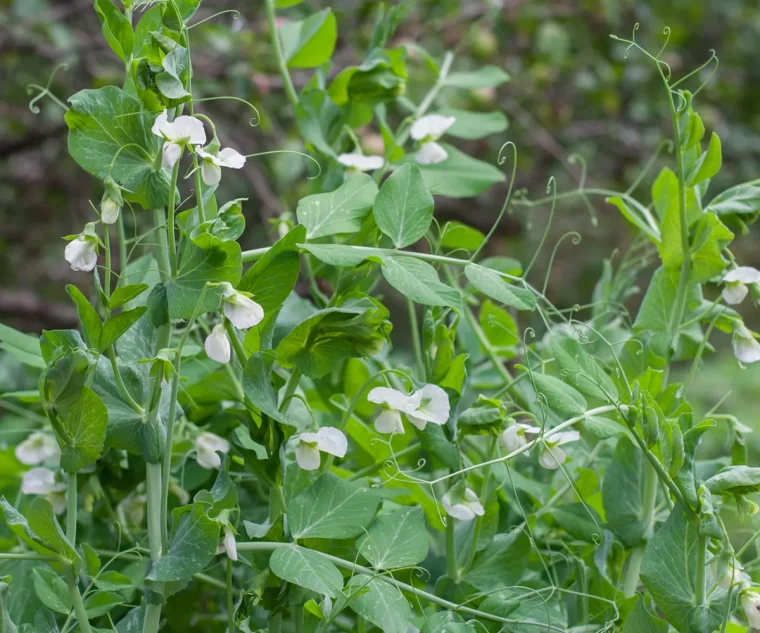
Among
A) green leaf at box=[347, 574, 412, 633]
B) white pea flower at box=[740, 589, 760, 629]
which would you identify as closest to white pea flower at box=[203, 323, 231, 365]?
green leaf at box=[347, 574, 412, 633]

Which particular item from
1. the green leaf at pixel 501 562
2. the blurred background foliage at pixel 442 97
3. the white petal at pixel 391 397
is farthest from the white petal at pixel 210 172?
the blurred background foliage at pixel 442 97

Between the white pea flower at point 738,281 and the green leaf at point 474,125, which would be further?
the green leaf at point 474,125

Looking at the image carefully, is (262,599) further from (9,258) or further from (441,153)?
(9,258)

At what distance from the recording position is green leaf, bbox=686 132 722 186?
0.39 m

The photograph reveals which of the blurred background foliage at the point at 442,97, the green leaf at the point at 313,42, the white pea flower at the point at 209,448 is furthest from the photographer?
the blurred background foliage at the point at 442,97

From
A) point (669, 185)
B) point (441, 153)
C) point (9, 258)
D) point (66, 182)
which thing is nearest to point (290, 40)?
point (441, 153)

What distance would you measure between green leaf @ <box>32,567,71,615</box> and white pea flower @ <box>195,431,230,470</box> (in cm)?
8

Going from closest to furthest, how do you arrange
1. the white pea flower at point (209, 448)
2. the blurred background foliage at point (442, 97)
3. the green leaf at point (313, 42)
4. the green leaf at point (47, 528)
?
the green leaf at point (47, 528) → the white pea flower at point (209, 448) → the green leaf at point (313, 42) → the blurred background foliage at point (442, 97)

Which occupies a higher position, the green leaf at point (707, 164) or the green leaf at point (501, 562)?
the green leaf at point (707, 164)

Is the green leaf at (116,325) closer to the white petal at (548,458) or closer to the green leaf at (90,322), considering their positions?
the green leaf at (90,322)

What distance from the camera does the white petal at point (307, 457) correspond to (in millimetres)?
349

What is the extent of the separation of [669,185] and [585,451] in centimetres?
15

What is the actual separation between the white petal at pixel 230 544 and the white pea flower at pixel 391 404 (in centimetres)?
7

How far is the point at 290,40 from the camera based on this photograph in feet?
1.83
